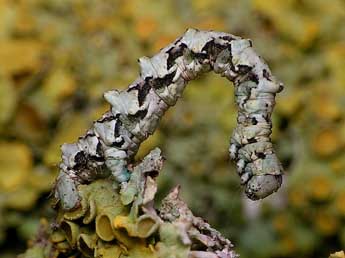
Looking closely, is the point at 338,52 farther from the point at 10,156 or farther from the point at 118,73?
the point at 10,156

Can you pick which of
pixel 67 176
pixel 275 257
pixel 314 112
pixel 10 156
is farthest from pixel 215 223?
pixel 67 176

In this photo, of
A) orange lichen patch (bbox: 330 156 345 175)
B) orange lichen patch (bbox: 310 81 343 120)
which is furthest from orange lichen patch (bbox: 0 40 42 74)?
orange lichen patch (bbox: 330 156 345 175)

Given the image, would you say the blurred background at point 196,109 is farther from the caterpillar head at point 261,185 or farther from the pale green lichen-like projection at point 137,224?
the caterpillar head at point 261,185

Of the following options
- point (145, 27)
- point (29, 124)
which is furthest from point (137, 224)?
point (145, 27)

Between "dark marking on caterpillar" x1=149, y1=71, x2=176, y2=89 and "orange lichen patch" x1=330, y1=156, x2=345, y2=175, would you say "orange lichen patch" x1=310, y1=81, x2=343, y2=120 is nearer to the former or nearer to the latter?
"orange lichen patch" x1=330, y1=156, x2=345, y2=175

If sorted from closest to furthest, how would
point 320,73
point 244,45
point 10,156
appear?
1. point 244,45
2. point 10,156
3. point 320,73

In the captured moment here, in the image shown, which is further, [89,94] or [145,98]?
[89,94]

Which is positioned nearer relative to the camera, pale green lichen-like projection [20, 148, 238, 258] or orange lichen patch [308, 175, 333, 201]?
pale green lichen-like projection [20, 148, 238, 258]
